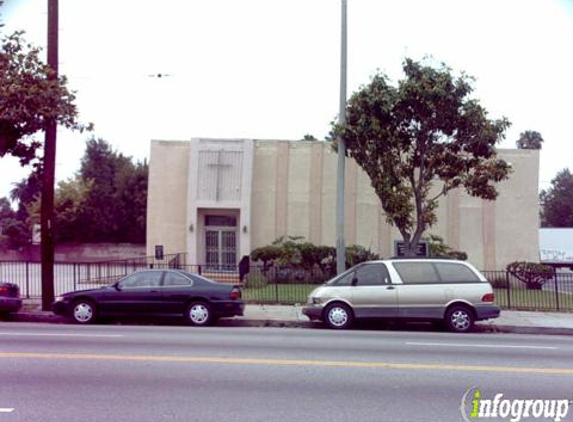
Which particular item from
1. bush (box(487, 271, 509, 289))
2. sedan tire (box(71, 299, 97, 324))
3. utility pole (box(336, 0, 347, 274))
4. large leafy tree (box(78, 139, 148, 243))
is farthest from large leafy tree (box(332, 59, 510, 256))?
large leafy tree (box(78, 139, 148, 243))

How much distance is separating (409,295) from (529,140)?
60.5 metres

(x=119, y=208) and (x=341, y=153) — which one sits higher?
(x=341, y=153)

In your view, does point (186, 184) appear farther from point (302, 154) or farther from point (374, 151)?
point (374, 151)

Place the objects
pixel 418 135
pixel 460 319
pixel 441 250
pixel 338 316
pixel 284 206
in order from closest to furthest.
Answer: pixel 460 319, pixel 338 316, pixel 418 135, pixel 441 250, pixel 284 206

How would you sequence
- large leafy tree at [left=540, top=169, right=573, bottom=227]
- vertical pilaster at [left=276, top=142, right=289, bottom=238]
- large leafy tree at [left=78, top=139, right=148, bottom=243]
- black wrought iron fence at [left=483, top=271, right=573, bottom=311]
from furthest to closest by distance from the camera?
large leafy tree at [left=540, top=169, right=573, bottom=227] < large leafy tree at [left=78, top=139, right=148, bottom=243] < vertical pilaster at [left=276, top=142, right=289, bottom=238] < black wrought iron fence at [left=483, top=271, right=573, bottom=311]

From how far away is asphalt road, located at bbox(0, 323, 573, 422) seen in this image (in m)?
6.16

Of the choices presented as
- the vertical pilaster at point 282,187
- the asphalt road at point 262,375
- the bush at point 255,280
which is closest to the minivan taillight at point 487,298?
the asphalt road at point 262,375

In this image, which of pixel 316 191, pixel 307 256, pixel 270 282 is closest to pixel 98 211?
pixel 316 191

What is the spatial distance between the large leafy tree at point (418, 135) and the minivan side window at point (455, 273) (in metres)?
2.56

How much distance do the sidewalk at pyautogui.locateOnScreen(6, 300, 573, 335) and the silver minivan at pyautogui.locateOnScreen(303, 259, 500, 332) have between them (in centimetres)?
91

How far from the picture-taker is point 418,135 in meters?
16.5

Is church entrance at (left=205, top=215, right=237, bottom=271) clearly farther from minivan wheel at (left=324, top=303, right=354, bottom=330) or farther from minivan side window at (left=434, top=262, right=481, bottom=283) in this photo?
minivan side window at (left=434, top=262, right=481, bottom=283)

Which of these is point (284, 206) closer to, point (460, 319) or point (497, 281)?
point (497, 281)

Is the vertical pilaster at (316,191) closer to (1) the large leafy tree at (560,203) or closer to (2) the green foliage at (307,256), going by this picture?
(2) the green foliage at (307,256)
